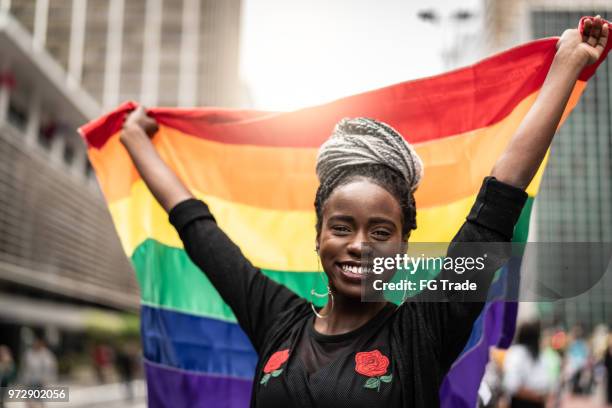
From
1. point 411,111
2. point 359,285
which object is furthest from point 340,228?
point 411,111

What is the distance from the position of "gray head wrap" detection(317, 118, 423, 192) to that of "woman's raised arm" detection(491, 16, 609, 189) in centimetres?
25

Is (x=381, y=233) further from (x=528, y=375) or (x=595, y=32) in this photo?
(x=528, y=375)

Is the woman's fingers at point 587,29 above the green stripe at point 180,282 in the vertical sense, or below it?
above

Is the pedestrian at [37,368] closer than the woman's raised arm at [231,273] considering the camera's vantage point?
No

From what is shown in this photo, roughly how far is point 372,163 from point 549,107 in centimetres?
55

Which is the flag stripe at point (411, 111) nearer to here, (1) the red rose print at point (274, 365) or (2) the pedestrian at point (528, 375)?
(1) the red rose print at point (274, 365)

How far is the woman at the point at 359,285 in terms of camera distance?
208cm

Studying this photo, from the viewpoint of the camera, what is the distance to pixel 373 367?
6.79ft

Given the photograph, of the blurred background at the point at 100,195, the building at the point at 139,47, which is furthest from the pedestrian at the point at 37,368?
the building at the point at 139,47

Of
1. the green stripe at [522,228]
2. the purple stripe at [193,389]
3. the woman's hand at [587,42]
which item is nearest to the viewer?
the woman's hand at [587,42]

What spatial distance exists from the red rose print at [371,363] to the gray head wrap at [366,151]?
0.53m

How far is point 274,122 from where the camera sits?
11.5 feet

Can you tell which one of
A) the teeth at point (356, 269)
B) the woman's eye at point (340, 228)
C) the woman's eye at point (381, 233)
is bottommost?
the teeth at point (356, 269)

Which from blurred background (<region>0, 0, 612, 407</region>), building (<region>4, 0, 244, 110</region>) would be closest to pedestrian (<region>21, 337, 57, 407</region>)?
blurred background (<region>0, 0, 612, 407</region>)
